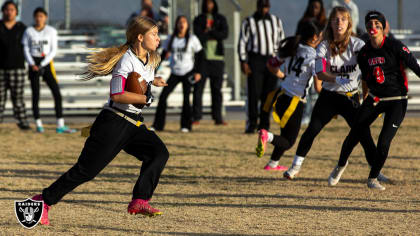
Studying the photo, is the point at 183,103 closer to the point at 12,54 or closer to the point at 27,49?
the point at 27,49

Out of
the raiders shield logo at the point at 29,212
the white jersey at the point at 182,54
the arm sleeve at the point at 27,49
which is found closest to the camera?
the raiders shield logo at the point at 29,212

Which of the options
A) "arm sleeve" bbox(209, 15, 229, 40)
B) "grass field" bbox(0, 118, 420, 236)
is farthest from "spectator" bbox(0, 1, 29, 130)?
"arm sleeve" bbox(209, 15, 229, 40)

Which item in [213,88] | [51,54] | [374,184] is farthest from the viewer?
[213,88]

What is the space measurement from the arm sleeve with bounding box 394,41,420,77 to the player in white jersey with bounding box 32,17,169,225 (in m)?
2.38

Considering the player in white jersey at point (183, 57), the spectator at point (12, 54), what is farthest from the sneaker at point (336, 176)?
Answer: the spectator at point (12, 54)

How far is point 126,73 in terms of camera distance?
19.1ft

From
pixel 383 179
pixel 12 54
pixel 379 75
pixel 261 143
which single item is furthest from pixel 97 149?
pixel 12 54

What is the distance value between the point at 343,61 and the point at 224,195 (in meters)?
1.76

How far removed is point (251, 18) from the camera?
12.9m

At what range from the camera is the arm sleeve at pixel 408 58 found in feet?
23.4

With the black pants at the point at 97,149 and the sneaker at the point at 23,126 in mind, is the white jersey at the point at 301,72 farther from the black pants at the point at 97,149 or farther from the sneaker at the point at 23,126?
the sneaker at the point at 23,126

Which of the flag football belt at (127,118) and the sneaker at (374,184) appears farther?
the sneaker at (374,184)

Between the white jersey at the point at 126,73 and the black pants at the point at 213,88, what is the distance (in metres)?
7.92

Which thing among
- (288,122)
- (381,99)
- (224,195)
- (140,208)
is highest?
(381,99)
